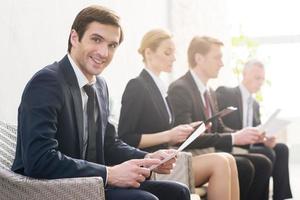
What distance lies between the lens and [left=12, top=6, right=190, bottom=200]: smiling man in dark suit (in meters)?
1.85

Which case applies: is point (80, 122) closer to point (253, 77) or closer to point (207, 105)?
point (207, 105)

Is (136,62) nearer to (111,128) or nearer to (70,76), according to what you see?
(111,128)

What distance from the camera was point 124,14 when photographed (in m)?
4.41

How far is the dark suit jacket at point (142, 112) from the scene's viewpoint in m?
2.94

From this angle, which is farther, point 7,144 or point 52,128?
point 7,144

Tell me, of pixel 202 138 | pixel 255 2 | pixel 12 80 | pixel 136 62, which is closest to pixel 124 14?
pixel 136 62

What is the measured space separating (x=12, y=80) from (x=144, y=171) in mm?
1086

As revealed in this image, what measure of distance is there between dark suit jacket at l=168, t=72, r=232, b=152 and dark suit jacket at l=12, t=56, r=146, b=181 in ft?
4.46

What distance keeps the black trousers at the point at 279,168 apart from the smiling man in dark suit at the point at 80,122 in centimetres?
202

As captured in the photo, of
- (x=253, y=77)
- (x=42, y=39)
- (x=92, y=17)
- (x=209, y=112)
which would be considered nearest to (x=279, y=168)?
(x=253, y=77)

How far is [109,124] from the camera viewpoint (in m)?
2.36

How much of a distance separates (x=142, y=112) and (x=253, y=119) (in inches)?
64.5

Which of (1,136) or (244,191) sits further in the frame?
(244,191)

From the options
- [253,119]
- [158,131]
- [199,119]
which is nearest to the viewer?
[158,131]
